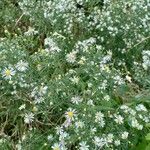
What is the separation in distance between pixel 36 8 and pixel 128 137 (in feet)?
6.53

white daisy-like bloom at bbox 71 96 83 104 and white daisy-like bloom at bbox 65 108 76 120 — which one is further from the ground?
white daisy-like bloom at bbox 71 96 83 104

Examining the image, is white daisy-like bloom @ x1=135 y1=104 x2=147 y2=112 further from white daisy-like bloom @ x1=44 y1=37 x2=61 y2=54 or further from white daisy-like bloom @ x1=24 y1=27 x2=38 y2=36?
white daisy-like bloom @ x1=24 y1=27 x2=38 y2=36

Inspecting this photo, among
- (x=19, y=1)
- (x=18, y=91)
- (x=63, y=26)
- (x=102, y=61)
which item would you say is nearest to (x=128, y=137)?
(x=102, y=61)

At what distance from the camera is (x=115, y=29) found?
4484mm

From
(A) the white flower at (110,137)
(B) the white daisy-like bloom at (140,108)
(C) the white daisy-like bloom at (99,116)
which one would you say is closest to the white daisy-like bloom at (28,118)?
(C) the white daisy-like bloom at (99,116)

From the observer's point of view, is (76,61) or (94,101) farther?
(76,61)

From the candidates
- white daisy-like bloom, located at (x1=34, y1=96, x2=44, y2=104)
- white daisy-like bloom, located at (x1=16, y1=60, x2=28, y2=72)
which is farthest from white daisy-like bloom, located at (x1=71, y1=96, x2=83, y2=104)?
white daisy-like bloom, located at (x1=16, y1=60, x2=28, y2=72)

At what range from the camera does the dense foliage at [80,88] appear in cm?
340

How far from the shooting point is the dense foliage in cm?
340

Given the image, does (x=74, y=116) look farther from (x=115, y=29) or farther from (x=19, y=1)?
(x=19, y=1)

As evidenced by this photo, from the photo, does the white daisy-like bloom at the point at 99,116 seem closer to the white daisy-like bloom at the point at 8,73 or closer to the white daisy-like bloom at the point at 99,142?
the white daisy-like bloom at the point at 99,142

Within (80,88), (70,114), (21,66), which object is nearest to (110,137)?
(70,114)

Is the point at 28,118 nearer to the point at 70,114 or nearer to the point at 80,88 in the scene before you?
the point at 70,114

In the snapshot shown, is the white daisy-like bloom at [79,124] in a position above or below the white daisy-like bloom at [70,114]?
below
